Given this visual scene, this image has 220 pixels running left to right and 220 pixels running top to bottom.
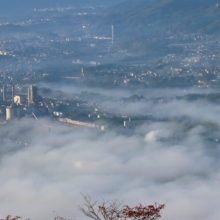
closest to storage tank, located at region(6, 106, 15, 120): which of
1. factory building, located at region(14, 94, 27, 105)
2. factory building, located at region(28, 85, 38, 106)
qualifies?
factory building, located at region(28, 85, 38, 106)

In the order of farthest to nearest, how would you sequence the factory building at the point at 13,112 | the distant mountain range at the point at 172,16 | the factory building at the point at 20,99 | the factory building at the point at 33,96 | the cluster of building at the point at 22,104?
the distant mountain range at the point at 172,16 → the factory building at the point at 20,99 → the factory building at the point at 33,96 → the cluster of building at the point at 22,104 → the factory building at the point at 13,112

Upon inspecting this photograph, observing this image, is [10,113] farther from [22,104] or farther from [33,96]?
[33,96]

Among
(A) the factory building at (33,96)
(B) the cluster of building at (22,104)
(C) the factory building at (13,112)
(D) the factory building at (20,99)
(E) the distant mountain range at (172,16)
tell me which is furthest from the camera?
(E) the distant mountain range at (172,16)

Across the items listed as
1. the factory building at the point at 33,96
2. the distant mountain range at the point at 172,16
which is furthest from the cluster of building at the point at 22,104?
the distant mountain range at the point at 172,16

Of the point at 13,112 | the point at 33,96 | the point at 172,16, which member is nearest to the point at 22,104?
the point at 33,96

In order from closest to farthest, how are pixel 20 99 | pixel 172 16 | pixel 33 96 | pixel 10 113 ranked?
pixel 10 113
pixel 33 96
pixel 20 99
pixel 172 16

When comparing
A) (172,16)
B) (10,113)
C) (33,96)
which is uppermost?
(172,16)

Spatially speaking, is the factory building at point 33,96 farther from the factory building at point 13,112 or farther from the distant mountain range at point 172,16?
the distant mountain range at point 172,16

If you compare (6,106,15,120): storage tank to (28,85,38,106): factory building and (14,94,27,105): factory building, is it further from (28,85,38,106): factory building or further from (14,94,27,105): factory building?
(14,94,27,105): factory building
